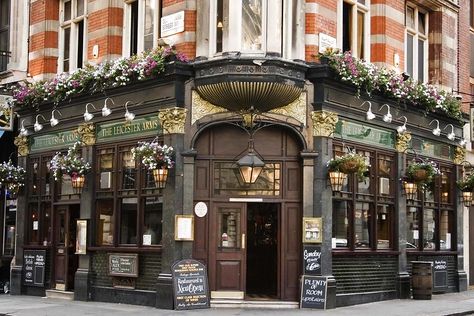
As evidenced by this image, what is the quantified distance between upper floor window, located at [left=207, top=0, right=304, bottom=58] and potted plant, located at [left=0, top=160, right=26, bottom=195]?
736cm

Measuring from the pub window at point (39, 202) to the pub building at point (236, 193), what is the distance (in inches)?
16.7

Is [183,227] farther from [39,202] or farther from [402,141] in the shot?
[402,141]

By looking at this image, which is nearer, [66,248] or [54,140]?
[66,248]

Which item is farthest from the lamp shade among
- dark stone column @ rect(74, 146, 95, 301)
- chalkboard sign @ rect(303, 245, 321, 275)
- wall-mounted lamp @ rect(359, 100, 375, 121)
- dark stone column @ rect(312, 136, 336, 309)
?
dark stone column @ rect(74, 146, 95, 301)

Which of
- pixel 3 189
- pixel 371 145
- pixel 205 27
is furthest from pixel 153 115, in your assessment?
pixel 3 189

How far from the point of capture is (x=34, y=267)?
2014 cm

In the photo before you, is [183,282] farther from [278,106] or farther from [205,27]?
[205,27]

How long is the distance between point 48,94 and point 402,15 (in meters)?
9.56

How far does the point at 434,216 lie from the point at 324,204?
5.87 m

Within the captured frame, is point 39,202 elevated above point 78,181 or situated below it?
below

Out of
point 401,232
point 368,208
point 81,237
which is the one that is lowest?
point 81,237

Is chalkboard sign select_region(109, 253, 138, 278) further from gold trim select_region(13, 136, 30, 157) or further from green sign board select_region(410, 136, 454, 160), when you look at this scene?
green sign board select_region(410, 136, 454, 160)

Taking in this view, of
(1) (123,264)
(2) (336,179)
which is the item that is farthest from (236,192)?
(1) (123,264)

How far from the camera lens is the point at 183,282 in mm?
15836
